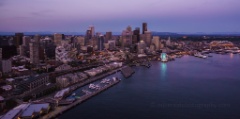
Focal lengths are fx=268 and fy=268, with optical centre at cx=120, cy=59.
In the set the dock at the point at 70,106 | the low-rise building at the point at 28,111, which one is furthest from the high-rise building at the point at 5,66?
the low-rise building at the point at 28,111

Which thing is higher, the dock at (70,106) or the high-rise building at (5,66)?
the high-rise building at (5,66)

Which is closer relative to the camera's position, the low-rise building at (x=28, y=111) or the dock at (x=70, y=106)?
the low-rise building at (x=28, y=111)

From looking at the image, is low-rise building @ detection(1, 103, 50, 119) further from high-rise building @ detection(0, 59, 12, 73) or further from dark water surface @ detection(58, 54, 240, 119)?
high-rise building @ detection(0, 59, 12, 73)

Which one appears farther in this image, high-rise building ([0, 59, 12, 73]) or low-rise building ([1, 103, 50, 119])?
high-rise building ([0, 59, 12, 73])

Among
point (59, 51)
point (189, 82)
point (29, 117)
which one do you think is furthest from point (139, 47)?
point (29, 117)

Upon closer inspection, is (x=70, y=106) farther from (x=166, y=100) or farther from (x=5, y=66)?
(x=5, y=66)

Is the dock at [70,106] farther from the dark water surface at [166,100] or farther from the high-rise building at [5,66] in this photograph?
the high-rise building at [5,66]

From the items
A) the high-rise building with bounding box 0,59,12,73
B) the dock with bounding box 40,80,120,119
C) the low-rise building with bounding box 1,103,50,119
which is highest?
the high-rise building with bounding box 0,59,12,73

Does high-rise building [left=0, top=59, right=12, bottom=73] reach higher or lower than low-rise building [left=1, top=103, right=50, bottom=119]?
higher

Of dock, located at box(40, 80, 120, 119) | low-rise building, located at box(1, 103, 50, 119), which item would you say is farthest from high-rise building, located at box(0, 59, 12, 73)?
low-rise building, located at box(1, 103, 50, 119)
